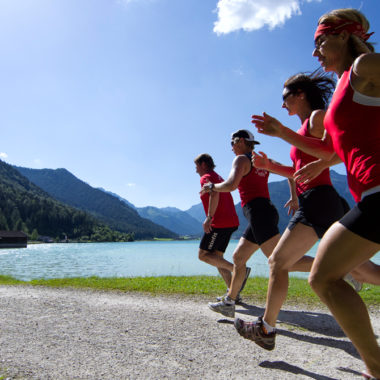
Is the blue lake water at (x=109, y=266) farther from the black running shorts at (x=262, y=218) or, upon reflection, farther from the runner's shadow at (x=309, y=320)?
the black running shorts at (x=262, y=218)

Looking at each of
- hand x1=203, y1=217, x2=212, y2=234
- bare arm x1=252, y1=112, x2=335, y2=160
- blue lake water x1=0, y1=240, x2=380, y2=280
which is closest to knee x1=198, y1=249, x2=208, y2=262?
hand x1=203, y1=217, x2=212, y2=234

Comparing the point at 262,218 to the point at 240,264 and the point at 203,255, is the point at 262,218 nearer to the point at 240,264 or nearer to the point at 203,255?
the point at 240,264

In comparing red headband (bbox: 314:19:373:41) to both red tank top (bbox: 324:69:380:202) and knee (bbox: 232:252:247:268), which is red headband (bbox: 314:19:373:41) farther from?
knee (bbox: 232:252:247:268)

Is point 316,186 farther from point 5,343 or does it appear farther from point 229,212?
point 5,343

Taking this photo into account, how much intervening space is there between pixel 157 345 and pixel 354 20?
352cm

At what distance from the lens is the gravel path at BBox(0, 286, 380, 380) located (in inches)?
115

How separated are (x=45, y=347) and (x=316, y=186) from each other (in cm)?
329

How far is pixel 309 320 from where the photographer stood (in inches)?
203

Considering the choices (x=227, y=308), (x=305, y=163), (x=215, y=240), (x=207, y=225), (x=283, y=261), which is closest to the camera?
(x=283, y=261)

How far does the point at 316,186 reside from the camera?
11.9 ft

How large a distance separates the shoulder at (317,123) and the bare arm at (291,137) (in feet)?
1.61

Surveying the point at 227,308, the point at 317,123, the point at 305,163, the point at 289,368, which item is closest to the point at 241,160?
the point at 305,163

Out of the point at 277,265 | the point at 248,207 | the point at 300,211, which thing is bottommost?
the point at 277,265

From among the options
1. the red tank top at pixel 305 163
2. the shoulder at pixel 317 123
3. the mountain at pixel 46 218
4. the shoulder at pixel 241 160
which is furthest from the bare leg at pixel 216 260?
the mountain at pixel 46 218
